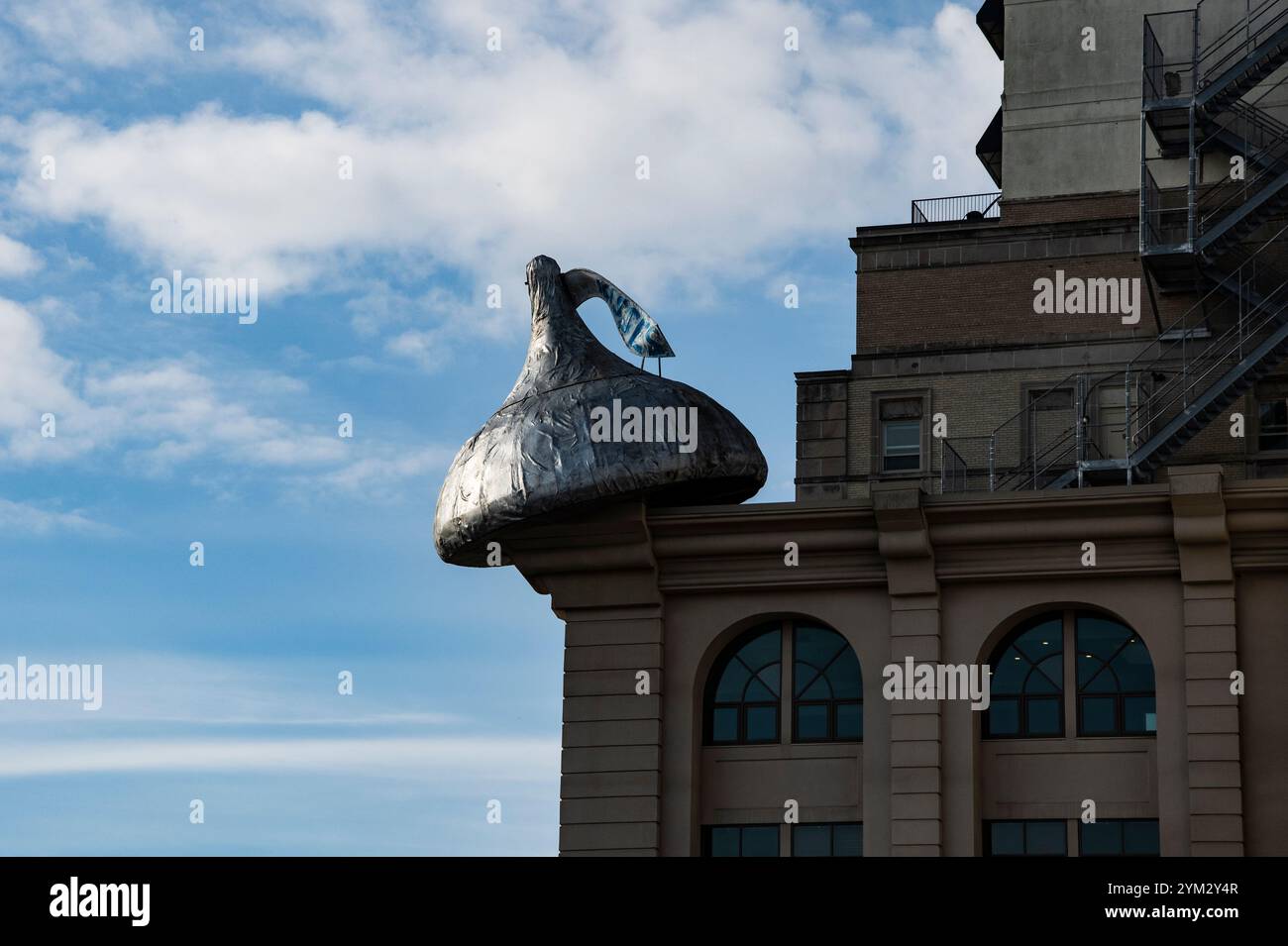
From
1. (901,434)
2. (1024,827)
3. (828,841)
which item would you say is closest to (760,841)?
(828,841)

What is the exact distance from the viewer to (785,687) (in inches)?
1444

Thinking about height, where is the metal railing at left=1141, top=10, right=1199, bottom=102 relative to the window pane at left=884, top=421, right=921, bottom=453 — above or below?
above

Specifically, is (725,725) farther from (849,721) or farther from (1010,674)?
(1010,674)

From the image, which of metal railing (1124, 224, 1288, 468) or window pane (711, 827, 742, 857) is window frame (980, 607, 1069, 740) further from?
metal railing (1124, 224, 1288, 468)

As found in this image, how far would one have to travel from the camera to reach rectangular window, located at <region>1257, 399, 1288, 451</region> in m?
47.3

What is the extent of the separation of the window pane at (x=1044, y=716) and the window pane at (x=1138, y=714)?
110cm

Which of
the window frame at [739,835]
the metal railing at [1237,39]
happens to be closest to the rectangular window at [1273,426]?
the metal railing at [1237,39]

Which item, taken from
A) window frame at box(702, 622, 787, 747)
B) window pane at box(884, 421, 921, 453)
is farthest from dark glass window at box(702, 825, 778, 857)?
window pane at box(884, 421, 921, 453)

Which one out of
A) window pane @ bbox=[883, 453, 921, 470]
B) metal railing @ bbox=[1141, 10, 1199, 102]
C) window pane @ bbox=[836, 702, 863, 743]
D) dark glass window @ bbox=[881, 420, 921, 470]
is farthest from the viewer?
dark glass window @ bbox=[881, 420, 921, 470]

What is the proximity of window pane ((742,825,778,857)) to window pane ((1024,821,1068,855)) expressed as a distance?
13.6ft

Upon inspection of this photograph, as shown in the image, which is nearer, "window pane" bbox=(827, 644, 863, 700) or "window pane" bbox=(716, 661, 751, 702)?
"window pane" bbox=(827, 644, 863, 700)

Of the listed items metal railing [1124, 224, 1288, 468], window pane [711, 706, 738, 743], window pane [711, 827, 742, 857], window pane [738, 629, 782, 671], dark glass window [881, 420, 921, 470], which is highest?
metal railing [1124, 224, 1288, 468]
